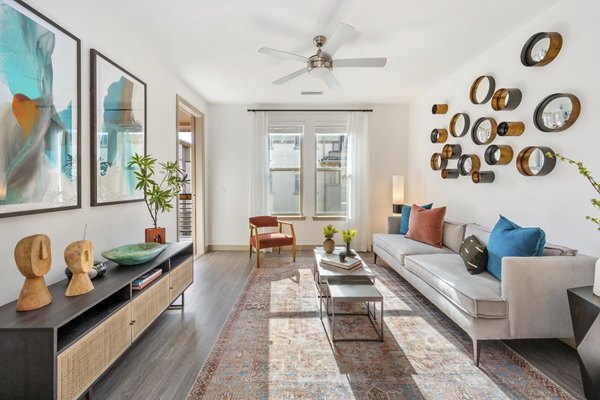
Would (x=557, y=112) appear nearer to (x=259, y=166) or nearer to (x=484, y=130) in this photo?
(x=484, y=130)

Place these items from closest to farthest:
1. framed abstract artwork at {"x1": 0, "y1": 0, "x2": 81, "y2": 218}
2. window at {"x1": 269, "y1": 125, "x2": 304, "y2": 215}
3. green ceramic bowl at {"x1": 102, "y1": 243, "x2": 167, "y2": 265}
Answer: framed abstract artwork at {"x1": 0, "y1": 0, "x2": 81, "y2": 218} → green ceramic bowl at {"x1": 102, "y1": 243, "x2": 167, "y2": 265} → window at {"x1": 269, "y1": 125, "x2": 304, "y2": 215}

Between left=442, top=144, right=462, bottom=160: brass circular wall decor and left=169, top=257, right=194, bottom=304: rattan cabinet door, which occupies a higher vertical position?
left=442, top=144, right=462, bottom=160: brass circular wall decor

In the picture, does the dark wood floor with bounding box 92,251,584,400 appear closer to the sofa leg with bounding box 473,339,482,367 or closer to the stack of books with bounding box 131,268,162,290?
the sofa leg with bounding box 473,339,482,367

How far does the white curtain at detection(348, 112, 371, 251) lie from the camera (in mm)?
5117

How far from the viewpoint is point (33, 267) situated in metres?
1.37

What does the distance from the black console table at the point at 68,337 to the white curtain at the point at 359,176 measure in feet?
12.5

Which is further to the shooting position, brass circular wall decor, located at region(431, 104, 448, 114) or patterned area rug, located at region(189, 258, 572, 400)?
brass circular wall decor, located at region(431, 104, 448, 114)

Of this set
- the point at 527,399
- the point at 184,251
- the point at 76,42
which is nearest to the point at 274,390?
the point at 527,399

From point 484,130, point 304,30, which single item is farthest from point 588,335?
point 304,30

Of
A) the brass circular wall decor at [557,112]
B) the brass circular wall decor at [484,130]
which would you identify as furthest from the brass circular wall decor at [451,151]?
the brass circular wall decor at [557,112]

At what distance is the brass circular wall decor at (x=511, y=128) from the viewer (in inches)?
104

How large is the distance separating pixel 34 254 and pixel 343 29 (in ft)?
7.95

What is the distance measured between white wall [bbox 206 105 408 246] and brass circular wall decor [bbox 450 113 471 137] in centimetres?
154

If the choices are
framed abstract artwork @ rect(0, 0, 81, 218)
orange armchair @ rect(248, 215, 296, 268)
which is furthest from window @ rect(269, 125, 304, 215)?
framed abstract artwork @ rect(0, 0, 81, 218)
